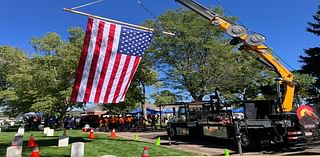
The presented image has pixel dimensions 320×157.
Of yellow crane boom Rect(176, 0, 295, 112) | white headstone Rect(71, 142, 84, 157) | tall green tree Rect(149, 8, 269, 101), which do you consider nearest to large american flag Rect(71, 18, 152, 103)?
white headstone Rect(71, 142, 84, 157)

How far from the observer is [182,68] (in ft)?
113

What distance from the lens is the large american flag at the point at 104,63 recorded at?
43.6ft

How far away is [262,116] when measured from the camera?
702 inches

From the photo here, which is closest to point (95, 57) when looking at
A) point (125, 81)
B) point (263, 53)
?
point (125, 81)

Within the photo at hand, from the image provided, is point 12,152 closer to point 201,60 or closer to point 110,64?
point 110,64

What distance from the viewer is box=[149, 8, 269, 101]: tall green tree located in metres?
33.5

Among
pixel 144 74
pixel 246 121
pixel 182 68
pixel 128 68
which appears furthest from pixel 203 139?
pixel 144 74

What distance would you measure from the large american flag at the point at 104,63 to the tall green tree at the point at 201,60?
19610 mm

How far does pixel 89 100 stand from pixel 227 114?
8387 millimetres

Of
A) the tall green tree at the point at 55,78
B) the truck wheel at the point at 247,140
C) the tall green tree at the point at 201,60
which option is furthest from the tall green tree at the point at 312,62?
the truck wheel at the point at 247,140

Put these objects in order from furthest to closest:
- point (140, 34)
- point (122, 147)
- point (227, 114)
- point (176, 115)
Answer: point (176, 115), point (227, 114), point (122, 147), point (140, 34)

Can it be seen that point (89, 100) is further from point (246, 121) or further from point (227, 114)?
point (227, 114)

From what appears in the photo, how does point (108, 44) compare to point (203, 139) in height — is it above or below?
above

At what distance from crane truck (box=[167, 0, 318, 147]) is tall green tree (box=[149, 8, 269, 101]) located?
42.7 feet
